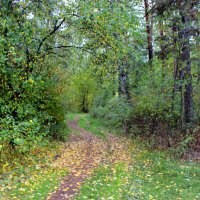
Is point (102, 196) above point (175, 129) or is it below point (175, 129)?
below

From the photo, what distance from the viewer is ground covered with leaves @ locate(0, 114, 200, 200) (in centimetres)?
648

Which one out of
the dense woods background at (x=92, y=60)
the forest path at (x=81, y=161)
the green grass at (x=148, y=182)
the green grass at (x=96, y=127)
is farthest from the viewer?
the green grass at (x=96, y=127)

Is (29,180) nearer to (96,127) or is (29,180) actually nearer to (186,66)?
(186,66)

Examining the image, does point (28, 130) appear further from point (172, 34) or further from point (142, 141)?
point (142, 141)

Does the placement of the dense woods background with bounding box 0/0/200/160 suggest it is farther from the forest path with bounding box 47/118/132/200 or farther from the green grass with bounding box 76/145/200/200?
the green grass with bounding box 76/145/200/200

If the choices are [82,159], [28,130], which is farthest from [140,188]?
[82,159]

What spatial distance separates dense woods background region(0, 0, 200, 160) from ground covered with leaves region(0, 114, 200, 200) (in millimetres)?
980

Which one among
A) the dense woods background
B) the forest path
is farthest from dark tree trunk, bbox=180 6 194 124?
the forest path

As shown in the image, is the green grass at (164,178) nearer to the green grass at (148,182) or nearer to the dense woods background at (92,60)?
the green grass at (148,182)

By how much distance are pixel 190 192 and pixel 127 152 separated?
222 inches

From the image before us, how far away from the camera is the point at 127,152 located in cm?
1212

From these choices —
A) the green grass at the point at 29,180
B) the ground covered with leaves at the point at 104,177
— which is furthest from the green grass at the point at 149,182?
the green grass at the point at 29,180

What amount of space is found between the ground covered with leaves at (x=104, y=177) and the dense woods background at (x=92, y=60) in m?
0.98

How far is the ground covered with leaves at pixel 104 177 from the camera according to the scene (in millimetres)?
6477
